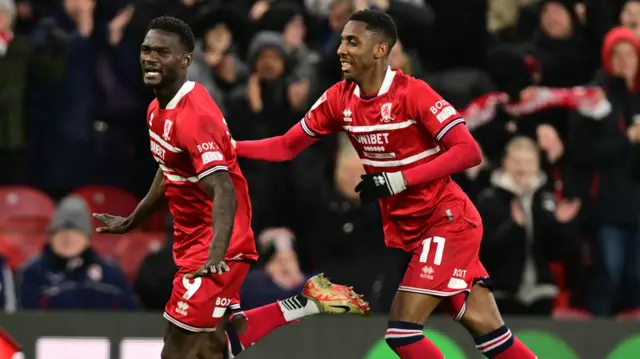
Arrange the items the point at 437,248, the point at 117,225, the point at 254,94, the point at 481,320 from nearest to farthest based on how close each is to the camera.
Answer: the point at 437,248 → the point at 481,320 → the point at 117,225 → the point at 254,94

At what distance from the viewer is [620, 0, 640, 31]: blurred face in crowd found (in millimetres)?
11156

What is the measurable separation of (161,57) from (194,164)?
586 millimetres

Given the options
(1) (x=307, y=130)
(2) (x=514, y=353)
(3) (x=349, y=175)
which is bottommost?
(2) (x=514, y=353)

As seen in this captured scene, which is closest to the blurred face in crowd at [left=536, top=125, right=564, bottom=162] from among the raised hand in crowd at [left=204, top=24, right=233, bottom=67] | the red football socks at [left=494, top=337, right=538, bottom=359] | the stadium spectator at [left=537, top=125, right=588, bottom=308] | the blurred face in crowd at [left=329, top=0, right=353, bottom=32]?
the stadium spectator at [left=537, top=125, right=588, bottom=308]

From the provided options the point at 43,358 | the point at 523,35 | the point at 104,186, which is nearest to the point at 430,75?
the point at 523,35

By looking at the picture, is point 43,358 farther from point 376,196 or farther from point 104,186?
point 376,196

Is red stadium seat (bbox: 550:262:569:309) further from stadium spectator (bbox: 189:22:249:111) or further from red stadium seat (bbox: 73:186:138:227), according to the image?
red stadium seat (bbox: 73:186:138:227)

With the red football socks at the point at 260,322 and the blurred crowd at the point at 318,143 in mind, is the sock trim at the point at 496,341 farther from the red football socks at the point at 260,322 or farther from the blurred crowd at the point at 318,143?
the blurred crowd at the point at 318,143

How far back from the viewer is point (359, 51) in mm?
7559

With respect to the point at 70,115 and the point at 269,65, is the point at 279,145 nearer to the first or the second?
the point at 269,65

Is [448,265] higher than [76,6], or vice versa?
[76,6]

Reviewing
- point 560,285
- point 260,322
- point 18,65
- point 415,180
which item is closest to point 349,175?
point 560,285

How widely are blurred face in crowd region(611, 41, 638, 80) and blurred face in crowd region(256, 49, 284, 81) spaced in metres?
2.54

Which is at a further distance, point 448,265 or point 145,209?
point 145,209
